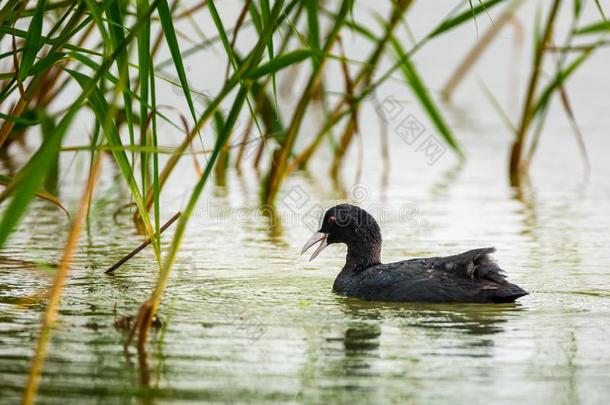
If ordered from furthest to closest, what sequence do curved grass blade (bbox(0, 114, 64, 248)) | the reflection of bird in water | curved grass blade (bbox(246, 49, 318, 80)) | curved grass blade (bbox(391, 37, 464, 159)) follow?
curved grass blade (bbox(391, 37, 464, 159))
the reflection of bird in water
curved grass blade (bbox(246, 49, 318, 80))
curved grass blade (bbox(0, 114, 64, 248))

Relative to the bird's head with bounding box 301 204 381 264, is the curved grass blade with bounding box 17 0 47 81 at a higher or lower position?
higher

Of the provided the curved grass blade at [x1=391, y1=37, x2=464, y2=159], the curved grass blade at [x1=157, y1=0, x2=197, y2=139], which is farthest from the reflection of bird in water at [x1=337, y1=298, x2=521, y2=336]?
the curved grass blade at [x1=157, y1=0, x2=197, y2=139]

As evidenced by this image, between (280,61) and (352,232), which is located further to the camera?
(352,232)

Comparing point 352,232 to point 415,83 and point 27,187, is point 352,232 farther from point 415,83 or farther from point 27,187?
point 27,187

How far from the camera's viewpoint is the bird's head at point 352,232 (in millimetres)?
7176

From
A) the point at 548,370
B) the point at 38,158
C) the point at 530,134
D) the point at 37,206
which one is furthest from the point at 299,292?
the point at 530,134

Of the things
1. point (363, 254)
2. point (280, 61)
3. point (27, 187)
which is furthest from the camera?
point (363, 254)

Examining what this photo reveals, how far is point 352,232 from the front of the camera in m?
7.23

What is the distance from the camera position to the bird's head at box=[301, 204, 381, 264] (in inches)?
283

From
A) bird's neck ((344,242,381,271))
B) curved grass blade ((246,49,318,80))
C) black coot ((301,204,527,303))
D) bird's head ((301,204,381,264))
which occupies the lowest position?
black coot ((301,204,527,303))

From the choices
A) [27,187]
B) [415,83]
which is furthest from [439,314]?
[27,187]

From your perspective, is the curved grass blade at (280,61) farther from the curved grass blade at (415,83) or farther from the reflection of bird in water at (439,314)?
the curved grass blade at (415,83)

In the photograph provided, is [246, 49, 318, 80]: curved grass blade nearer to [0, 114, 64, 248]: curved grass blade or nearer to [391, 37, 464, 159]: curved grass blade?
[0, 114, 64, 248]: curved grass blade

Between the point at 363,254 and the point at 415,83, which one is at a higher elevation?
the point at 415,83
